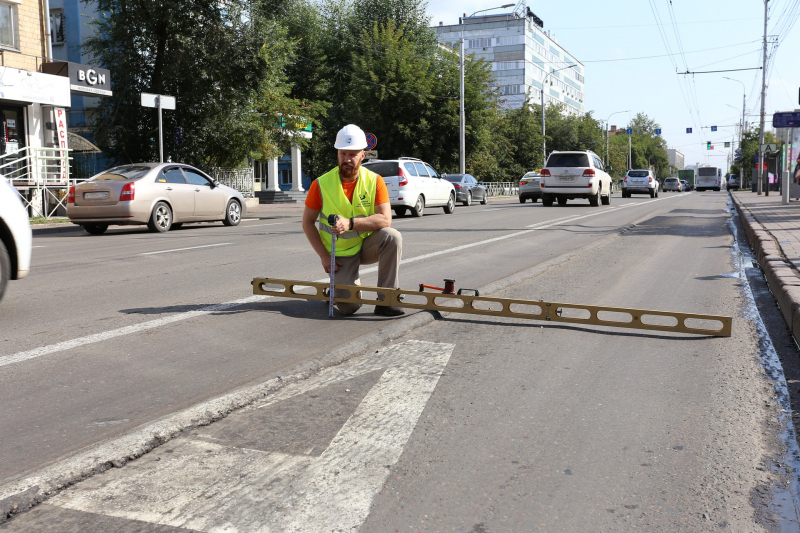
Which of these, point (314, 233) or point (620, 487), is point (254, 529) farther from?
→ point (314, 233)

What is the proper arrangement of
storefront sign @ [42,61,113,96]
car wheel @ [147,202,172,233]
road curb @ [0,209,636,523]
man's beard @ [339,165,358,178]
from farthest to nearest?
Result: storefront sign @ [42,61,113,96] → car wheel @ [147,202,172,233] → man's beard @ [339,165,358,178] → road curb @ [0,209,636,523]

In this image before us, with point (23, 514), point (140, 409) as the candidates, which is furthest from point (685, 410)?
point (23, 514)

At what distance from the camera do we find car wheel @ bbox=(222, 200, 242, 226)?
18656mm

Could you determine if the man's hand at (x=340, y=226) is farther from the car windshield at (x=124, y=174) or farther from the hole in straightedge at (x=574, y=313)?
the car windshield at (x=124, y=174)

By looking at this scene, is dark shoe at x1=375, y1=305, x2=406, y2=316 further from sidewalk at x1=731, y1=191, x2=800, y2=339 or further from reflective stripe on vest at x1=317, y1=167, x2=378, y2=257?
sidewalk at x1=731, y1=191, x2=800, y2=339

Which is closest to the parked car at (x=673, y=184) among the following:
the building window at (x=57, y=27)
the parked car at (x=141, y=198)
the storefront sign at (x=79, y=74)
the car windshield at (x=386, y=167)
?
the building window at (x=57, y=27)

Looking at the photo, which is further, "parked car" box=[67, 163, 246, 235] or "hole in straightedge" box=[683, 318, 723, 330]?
"parked car" box=[67, 163, 246, 235]

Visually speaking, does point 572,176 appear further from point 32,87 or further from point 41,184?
point 32,87

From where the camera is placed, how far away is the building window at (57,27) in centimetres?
3772

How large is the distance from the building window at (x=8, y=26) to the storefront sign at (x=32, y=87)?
50.3 inches

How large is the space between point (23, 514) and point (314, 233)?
3.84 m

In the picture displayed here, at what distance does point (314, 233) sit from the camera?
6.28 metres

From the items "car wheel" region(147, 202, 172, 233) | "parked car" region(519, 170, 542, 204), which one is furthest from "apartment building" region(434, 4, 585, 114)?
"car wheel" region(147, 202, 172, 233)

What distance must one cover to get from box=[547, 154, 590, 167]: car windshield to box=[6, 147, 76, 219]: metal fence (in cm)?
1587
